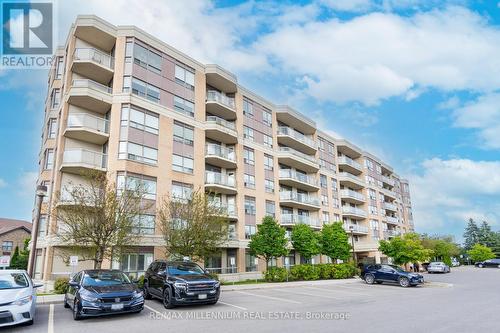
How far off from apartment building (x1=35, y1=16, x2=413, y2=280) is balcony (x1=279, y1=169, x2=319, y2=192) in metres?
0.12

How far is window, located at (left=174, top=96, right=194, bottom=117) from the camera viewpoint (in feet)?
91.0

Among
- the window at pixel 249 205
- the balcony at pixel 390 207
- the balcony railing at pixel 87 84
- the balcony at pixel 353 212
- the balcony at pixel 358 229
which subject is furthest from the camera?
the balcony at pixel 390 207

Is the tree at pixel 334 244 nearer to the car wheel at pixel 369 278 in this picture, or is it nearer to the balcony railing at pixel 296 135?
the car wheel at pixel 369 278

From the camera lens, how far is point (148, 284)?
15.0m

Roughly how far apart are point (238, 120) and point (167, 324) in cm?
2488

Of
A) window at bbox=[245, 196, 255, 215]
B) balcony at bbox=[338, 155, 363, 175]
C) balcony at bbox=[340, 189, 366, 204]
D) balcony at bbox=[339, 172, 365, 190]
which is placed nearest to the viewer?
window at bbox=[245, 196, 255, 215]

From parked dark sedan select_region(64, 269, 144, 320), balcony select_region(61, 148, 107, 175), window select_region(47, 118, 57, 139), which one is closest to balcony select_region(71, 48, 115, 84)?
window select_region(47, 118, 57, 139)

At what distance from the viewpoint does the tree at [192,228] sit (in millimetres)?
20984

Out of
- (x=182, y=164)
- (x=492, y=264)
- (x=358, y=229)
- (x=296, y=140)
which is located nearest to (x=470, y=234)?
(x=492, y=264)

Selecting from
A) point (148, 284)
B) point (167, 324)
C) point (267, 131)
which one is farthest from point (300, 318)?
point (267, 131)

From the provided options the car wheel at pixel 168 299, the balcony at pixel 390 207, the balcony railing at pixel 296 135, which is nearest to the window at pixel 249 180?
the balcony railing at pixel 296 135

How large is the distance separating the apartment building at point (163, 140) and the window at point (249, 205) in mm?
95

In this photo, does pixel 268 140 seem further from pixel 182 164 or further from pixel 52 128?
pixel 52 128

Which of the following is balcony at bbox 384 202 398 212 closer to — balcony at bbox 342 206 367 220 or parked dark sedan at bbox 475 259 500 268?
balcony at bbox 342 206 367 220
